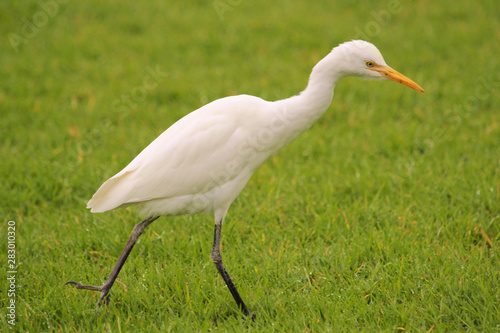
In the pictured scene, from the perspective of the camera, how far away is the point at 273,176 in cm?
481

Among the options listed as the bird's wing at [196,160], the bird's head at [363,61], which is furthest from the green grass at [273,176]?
the bird's head at [363,61]

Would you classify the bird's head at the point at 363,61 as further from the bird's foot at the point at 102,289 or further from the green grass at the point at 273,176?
the bird's foot at the point at 102,289

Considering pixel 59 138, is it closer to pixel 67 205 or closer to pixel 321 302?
pixel 67 205

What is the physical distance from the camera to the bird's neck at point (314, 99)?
2979mm

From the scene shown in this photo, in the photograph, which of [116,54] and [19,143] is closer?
[19,143]

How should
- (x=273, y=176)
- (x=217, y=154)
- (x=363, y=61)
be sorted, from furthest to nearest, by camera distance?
(x=273, y=176) < (x=217, y=154) < (x=363, y=61)

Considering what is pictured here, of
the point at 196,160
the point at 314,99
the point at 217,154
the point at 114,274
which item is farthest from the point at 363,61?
the point at 114,274

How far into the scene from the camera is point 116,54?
7.97 m

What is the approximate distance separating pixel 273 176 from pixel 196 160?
1816mm

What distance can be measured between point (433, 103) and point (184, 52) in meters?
3.96

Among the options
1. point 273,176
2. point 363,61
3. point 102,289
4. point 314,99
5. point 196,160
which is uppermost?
point 363,61

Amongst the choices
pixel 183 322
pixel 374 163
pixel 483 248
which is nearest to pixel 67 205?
pixel 183 322

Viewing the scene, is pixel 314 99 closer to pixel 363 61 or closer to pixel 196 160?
pixel 363 61

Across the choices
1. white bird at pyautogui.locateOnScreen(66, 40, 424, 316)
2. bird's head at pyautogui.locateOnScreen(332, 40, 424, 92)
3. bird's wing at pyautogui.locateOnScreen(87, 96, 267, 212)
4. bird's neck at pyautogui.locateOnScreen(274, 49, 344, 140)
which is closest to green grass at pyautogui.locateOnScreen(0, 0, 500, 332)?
white bird at pyautogui.locateOnScreen(66, 40, 424, 316)
